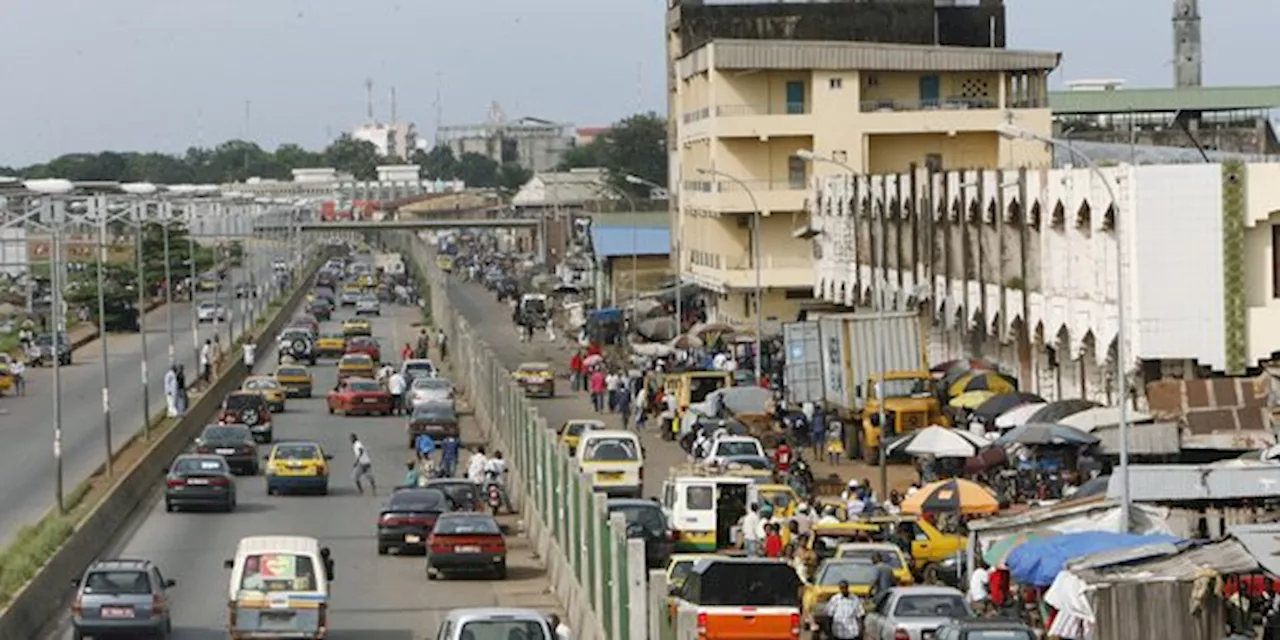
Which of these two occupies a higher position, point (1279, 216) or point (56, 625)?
point (1279, 216)

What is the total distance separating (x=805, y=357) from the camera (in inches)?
2613

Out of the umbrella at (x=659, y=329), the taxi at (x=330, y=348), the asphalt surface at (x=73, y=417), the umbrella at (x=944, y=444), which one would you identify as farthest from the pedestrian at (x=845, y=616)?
the taxi at (x=330, y=348)

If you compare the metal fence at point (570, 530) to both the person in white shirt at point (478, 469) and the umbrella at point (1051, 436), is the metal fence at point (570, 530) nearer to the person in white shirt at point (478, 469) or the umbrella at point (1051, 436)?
the person in white shirt at point (478, 469)

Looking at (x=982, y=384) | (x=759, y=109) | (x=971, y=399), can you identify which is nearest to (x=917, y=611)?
(x=971, y=399)

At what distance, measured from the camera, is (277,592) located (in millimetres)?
36344

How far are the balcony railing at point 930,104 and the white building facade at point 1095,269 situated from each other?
A: 84.0 feet

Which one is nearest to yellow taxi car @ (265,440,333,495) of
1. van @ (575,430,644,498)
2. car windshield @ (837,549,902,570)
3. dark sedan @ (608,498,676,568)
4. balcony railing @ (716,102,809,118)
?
van @ (575,430,644,498)

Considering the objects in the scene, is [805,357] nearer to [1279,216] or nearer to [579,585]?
[1279,216]

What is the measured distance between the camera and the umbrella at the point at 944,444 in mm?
50906

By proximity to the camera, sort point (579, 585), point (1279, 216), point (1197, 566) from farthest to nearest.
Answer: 1. point (1279, 216)
2. point (579, 585)
3. point (1197, 566)

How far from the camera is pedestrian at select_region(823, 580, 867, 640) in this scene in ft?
107

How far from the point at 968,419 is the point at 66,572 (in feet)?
69.8

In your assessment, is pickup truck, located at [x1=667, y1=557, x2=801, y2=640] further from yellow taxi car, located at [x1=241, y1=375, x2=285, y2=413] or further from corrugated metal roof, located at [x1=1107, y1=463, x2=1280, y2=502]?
yellow taxi car, located at [x1=241, y1=375, x2=285, y2=413]

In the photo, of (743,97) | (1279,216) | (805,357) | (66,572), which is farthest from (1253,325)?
(743,97)
